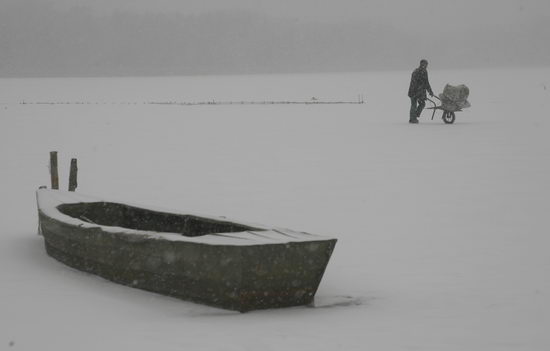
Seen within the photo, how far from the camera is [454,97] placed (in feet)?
88.2

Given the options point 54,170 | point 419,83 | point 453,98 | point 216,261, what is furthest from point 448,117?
point 216,261

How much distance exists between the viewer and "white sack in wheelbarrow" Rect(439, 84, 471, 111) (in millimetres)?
26531

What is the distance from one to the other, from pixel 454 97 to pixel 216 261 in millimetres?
21127

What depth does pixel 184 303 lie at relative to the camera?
7.55m

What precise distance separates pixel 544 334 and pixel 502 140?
55.9 feet

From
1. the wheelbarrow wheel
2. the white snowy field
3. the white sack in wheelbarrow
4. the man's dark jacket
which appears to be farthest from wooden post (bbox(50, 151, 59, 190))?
the wheelbarrow wheel

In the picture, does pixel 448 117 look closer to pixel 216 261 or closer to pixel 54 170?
pixel 54 170

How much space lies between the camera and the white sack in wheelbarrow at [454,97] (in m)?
26.5

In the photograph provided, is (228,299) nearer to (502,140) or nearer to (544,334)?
(544,334)

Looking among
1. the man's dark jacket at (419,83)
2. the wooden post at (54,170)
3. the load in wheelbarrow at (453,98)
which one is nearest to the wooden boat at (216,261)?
the wooden post at (54,170)

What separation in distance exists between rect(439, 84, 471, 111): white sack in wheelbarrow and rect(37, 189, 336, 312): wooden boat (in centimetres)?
1926

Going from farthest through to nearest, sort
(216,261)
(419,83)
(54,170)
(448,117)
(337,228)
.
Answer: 1. (448,117)
2. (419,83)
3. (54,170)
4. (337,228)
5. (216,261)

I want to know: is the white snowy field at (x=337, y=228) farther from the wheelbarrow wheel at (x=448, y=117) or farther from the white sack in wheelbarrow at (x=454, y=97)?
the wheelbarrow wheel at (x=448, y=117)

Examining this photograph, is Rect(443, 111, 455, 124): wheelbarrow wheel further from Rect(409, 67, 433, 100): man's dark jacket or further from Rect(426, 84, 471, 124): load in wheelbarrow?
Rect(409, 67, 433, 100): man's dark jacket
